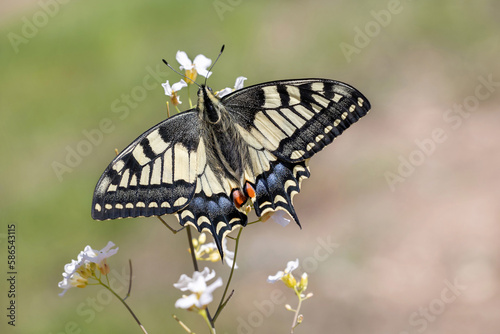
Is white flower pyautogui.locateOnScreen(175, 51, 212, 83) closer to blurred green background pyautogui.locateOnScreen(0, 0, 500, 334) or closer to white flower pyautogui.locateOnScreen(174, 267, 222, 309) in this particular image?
white flower pyautogui.locateOnScreen(174, 267, 222, 309)

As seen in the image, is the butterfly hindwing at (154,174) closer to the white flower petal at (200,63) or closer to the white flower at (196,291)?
the white flower petal at (200,63)

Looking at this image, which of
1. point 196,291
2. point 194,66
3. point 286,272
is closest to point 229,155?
point 194,66

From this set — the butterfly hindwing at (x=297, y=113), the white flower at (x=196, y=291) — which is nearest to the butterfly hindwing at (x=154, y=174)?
the butterfly hindwing at (x=297, y=113)

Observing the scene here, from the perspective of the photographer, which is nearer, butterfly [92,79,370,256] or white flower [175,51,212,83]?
butterfly [92,79,370,256]

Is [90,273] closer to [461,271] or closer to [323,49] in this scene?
[461,271]

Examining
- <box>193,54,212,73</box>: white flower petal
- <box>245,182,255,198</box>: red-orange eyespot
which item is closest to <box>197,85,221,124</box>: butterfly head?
<box>193,54,212,73</box>: white flower petal

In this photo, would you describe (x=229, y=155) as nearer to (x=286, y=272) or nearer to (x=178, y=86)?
(x=178, y=86)

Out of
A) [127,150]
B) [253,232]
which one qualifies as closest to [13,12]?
[253,232]
